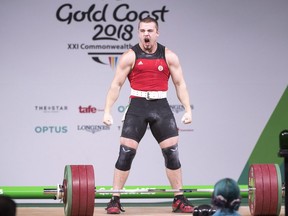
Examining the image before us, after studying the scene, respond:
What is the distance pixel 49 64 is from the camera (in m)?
10.3

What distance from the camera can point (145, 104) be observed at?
25.6ft

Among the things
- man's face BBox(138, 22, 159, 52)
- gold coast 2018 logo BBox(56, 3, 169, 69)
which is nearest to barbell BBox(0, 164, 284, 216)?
man's face BBox(138, 22, 159, 52)

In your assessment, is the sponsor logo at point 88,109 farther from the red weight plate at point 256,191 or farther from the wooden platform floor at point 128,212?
the red weight plate at point 256,191

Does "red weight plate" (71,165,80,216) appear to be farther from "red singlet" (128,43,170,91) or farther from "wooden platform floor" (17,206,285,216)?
"red singlet" (128,43,170,91)

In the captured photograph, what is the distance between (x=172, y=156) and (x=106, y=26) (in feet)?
9.54

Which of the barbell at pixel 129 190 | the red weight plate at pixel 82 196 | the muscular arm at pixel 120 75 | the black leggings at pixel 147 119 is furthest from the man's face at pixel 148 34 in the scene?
the red weight plate at pixel 82 196

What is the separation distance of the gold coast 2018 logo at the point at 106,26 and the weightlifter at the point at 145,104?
241 cm

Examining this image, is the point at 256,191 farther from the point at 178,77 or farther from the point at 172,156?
the point at 178,77

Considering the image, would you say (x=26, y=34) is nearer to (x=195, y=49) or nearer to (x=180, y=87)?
(x=195, y=49)

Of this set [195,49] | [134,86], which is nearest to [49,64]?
[195,49]

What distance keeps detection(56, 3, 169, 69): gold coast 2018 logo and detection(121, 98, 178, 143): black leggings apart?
254 cm

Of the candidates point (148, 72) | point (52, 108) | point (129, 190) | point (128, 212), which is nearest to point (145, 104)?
point (148, 72)

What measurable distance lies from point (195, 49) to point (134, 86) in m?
2.71

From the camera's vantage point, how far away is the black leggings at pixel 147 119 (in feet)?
25.6
